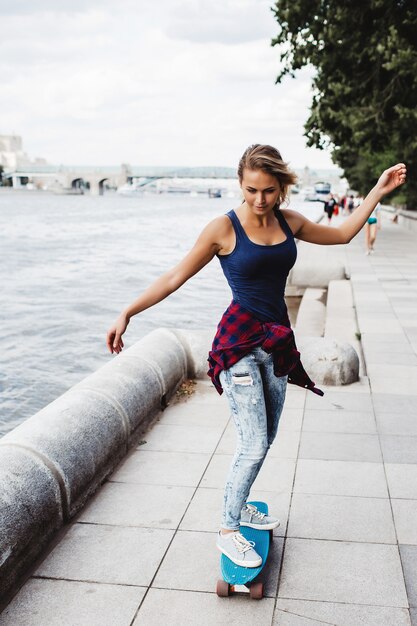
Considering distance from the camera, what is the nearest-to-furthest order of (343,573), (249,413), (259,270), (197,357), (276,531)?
(259,270) < (249,413) < (343,573) < (276,531) < (197,357)

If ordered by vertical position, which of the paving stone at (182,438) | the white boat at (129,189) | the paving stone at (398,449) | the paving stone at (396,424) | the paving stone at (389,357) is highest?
the paving stone at (398,449)

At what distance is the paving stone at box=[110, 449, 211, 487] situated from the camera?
440cm

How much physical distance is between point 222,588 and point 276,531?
71 cm

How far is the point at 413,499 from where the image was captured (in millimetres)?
4086

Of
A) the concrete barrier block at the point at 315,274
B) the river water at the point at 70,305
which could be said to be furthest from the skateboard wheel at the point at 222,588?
the concrete barrier block at the point at 315,274

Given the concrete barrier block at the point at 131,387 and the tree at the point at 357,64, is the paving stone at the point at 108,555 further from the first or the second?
the tree at the point at 357,64

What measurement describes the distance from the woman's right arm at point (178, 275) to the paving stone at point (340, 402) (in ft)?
10.2

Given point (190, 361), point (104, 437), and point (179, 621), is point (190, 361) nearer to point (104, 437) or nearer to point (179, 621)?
point (104, 437)

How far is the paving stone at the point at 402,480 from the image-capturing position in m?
4.16

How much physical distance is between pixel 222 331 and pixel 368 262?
53.9 ft

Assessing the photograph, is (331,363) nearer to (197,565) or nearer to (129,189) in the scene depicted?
(197,565)

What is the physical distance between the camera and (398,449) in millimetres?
4887

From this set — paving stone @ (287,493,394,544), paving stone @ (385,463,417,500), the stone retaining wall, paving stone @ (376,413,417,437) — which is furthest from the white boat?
paving stone @ (287,493,394,544)

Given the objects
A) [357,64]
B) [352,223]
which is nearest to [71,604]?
[352,223]
